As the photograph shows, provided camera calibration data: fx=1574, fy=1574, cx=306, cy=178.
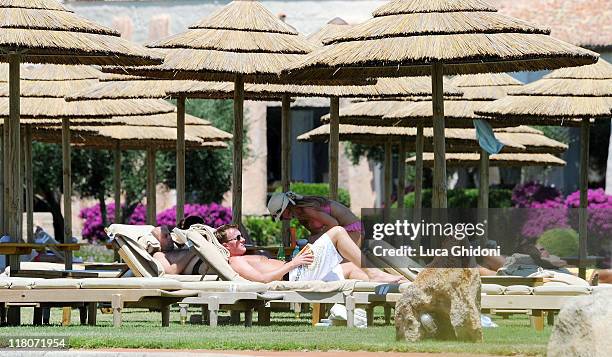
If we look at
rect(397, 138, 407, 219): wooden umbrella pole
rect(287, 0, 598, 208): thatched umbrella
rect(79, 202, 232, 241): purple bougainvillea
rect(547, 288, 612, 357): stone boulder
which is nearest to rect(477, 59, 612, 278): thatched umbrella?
rect(287, 0, 598, 208): thatched umbrella

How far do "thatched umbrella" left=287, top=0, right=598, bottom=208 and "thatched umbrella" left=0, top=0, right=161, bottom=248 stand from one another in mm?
1832

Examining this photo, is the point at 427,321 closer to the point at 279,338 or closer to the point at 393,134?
the point at 279,338

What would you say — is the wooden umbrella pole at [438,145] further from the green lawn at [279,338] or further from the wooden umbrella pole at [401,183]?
the wooden umbrella pole at [401,183]

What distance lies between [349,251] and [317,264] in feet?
1.18

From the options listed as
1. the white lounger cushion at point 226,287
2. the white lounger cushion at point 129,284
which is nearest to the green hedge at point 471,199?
the white lounger cushion at point 226,287

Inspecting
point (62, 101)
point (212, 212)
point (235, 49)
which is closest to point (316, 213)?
point (235, 49)

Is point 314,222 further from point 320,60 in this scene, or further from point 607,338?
point 607,338

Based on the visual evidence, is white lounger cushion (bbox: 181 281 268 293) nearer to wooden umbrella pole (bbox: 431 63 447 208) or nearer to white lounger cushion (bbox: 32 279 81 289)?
white lounger cushion (bbox: 32 279 81 289)

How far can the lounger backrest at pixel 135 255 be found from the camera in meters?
14.8

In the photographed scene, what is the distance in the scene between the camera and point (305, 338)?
39.8 ft

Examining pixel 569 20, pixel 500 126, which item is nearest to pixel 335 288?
pixel 500 126

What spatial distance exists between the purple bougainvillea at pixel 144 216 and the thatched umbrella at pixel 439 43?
1971cm

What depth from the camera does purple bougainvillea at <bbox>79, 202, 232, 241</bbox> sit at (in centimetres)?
3519

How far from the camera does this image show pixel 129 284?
13.6m
